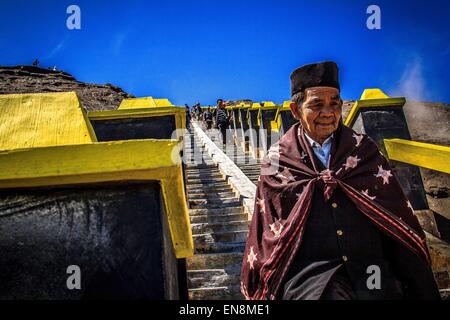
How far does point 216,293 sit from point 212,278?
303mm

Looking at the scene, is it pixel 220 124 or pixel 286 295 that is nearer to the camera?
pixel 286 295

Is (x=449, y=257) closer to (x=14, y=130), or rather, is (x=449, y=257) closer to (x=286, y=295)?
(x=286, y=295)

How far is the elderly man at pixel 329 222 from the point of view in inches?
77.1

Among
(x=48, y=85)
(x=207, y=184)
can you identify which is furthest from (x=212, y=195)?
(x=48, y=85)

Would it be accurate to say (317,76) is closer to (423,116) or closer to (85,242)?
(85,242)

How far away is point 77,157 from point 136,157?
0.34m

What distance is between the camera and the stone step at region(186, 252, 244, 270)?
168 inches

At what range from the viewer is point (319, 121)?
2.37m

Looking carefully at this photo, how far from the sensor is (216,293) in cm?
362

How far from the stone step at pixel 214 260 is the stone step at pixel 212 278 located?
22 cm

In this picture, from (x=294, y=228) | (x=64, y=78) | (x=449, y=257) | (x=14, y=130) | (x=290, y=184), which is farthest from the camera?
(x=64, y=78)

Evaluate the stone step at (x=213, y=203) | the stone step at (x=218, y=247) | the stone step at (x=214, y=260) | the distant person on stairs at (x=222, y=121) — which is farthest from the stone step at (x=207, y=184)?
the distant person on stairs at (x=222, y=121)

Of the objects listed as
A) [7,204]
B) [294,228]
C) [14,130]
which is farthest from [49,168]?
[294,228]

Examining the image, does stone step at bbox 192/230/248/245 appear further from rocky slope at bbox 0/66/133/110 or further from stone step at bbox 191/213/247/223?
rocky slope at bbox 0/66/133/110
